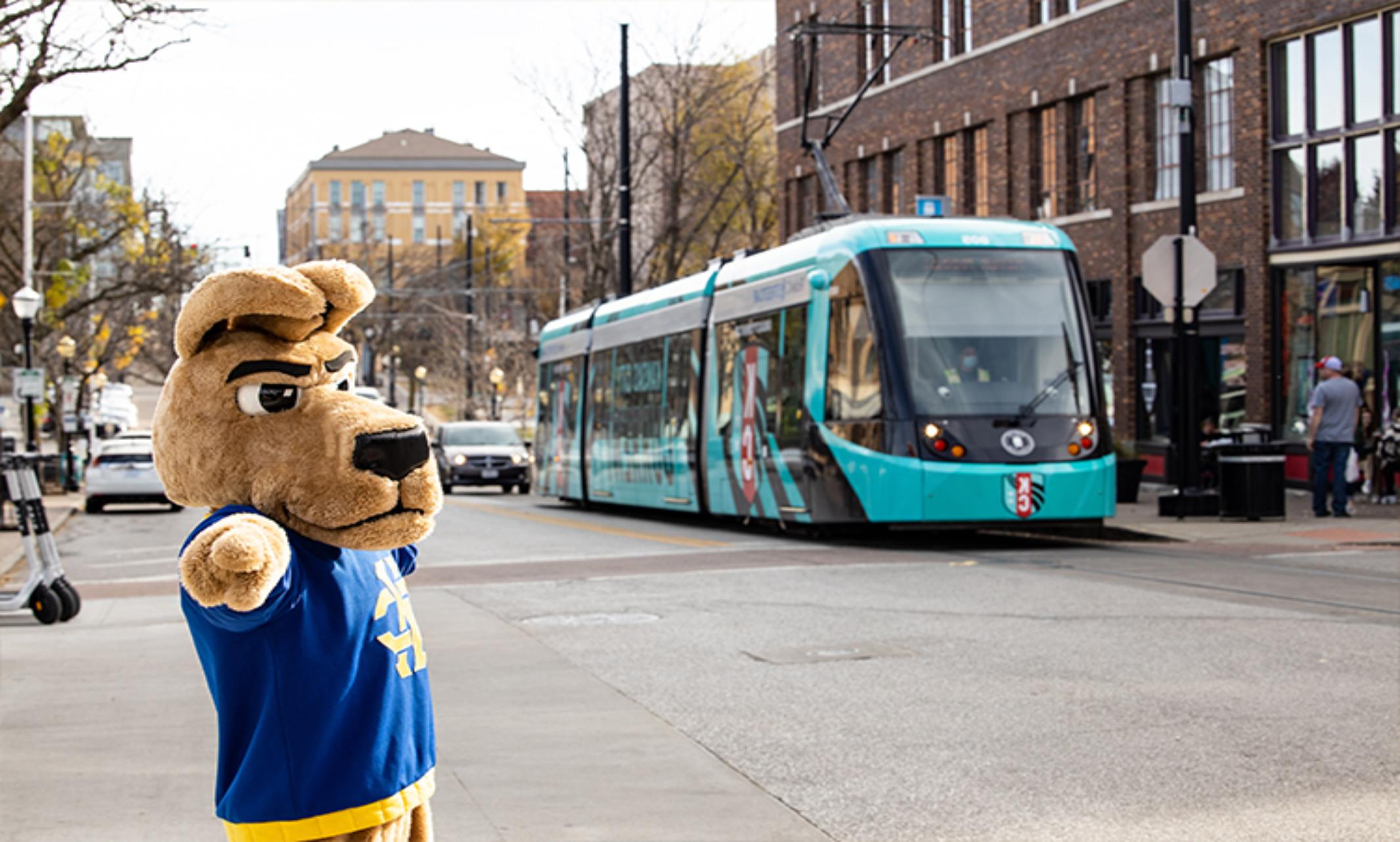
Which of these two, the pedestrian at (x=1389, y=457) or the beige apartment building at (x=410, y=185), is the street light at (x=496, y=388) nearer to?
the pedestrian at (x=1389, y=457)

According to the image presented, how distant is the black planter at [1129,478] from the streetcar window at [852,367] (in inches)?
306

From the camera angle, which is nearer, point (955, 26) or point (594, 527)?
point (594, 527)

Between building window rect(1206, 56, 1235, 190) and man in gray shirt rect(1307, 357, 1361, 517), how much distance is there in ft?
25.3

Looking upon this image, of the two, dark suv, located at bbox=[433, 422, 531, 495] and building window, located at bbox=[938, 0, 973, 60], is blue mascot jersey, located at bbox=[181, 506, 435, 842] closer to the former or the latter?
building window, located at bbox=[938, 0, 973, 60]

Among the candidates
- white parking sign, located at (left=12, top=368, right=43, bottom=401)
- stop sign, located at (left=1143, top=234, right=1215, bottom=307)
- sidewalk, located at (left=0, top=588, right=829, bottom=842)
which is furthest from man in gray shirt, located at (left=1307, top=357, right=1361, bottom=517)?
white parking sign, located at (left=12, top=368, right=43, bottom=401)

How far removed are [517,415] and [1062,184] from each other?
4986 centimetres

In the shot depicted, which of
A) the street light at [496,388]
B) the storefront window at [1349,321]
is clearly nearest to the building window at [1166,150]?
the storefront window at [1349,321]

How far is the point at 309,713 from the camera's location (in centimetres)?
319

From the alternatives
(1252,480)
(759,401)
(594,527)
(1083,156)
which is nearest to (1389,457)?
(1252,480)

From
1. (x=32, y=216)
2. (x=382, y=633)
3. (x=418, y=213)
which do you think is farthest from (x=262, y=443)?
(x=418, y=213)

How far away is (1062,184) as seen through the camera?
3117cm

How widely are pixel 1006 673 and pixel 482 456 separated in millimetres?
29437

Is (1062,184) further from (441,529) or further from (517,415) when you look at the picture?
(517,415)

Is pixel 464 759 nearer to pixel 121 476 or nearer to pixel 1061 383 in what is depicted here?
pixel 1061 383
